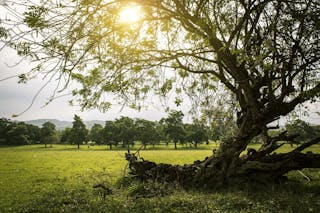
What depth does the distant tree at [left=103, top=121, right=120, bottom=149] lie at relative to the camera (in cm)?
12162

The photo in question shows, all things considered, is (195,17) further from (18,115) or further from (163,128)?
(163,128)

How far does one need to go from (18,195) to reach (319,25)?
51.7ft

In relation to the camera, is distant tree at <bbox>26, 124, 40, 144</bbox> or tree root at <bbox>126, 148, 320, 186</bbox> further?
distant tree at <bbox>26, 124, 40, 144</bbox>

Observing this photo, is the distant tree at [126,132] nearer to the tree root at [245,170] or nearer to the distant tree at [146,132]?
the distant tree at [146,132]

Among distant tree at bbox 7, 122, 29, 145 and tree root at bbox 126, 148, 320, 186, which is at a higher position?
distant tree at bbox 7, 122, 29, 145

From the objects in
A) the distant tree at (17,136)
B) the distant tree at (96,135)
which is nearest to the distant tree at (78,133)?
the distant tree at (96,135)

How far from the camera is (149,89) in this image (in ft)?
48.5

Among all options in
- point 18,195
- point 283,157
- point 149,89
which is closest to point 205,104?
point 149,89

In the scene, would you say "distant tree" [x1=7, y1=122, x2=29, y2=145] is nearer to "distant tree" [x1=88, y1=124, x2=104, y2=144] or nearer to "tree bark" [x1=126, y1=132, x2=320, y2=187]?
"distant tree" [x1=88, y1=124, x2=104, y2=144]

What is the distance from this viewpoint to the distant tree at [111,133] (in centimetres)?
12162

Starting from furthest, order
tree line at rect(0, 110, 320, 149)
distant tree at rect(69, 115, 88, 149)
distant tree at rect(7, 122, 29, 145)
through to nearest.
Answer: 1. distant tree at rect(7, 122, 29, 145)
2. distant tree at rect(69, 115, 88, 149)
3. tree line at rect(0, 110, 320, 149)

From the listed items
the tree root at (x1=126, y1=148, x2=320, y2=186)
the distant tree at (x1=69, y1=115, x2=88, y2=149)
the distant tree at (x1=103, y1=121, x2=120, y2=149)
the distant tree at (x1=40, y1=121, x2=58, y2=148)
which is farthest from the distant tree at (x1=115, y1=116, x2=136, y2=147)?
the tree root at (x1=126, y1=148, x2=320, y2=186)

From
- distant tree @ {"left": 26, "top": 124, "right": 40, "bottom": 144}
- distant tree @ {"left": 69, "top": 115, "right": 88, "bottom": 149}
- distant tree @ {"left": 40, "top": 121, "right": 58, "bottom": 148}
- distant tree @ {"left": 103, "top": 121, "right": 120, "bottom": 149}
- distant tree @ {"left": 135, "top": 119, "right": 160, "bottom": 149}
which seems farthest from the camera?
distant tree @ {"left": 26, "top": 124, "right": 40, "bottom": 144}

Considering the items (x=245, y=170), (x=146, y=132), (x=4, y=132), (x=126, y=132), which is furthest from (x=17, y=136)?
(x=245, y=170)
